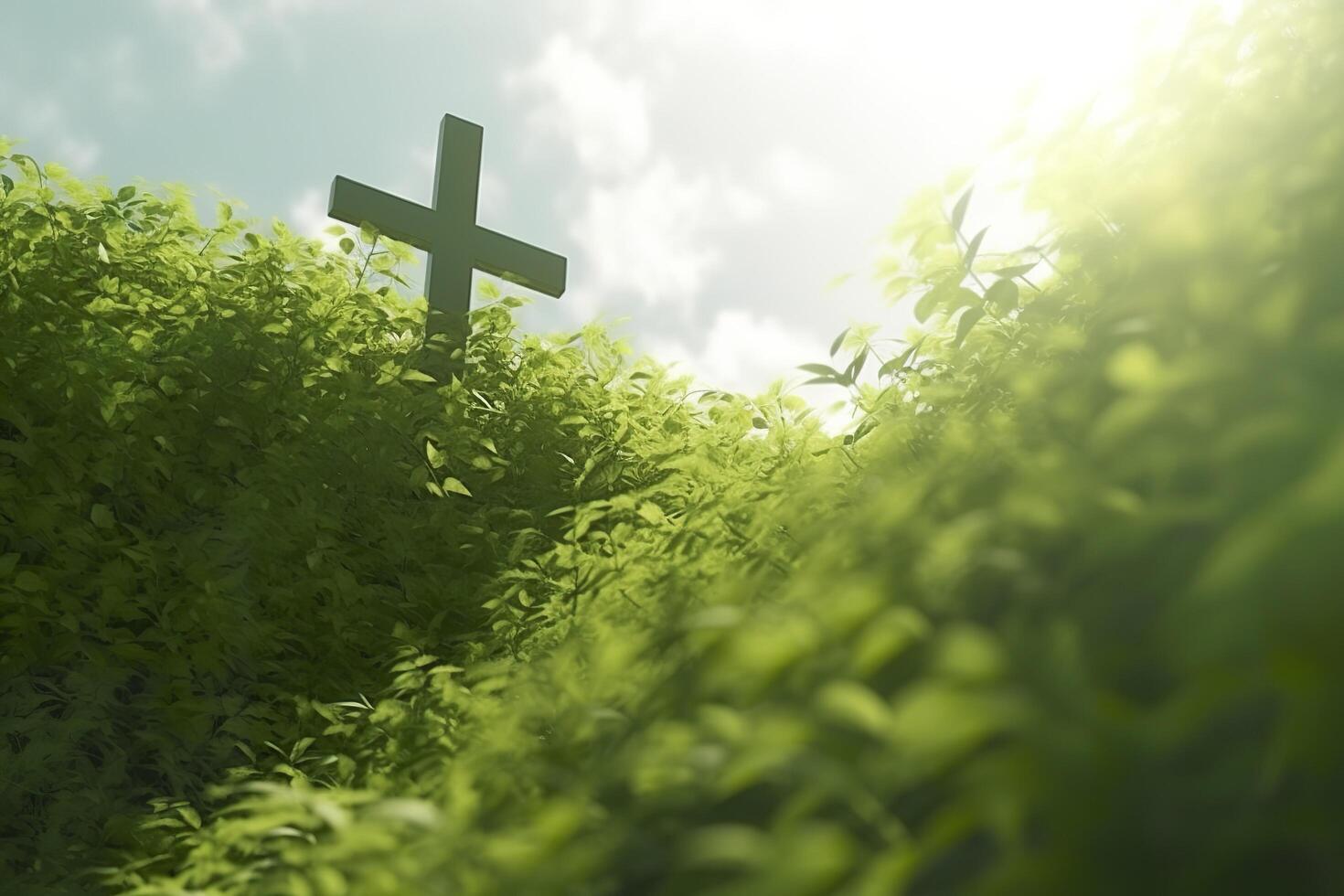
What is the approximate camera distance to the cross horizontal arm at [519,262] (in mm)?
5008

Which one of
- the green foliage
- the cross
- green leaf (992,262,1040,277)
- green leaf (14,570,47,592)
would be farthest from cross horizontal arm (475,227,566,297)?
green leaf (992,262,1040,277)

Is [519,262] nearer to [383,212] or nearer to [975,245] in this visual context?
[383,212]

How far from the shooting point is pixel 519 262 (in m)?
5.12

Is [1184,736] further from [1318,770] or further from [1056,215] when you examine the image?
[1056,215]

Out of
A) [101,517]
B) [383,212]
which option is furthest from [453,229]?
[101,517]

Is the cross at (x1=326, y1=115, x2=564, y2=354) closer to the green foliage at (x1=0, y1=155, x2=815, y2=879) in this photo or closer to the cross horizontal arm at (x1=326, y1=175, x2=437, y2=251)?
the cross horizontal arm at (x1=326, y1=175, x2=437, y2=251)

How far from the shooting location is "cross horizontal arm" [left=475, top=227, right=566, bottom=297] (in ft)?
16.4

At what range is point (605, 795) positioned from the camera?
1.12 meters

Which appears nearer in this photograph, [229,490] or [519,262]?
[229,490]

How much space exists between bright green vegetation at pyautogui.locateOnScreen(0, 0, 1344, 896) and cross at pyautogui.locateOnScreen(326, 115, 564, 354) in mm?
251

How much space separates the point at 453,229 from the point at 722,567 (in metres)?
3.13

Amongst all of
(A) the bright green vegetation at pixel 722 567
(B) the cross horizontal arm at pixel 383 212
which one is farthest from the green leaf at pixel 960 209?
(B) the cross horizontal arm at pixel 383 212

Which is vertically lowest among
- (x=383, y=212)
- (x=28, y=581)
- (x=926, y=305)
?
(x=926, y=305)

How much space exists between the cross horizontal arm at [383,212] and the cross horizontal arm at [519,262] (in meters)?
0.25
